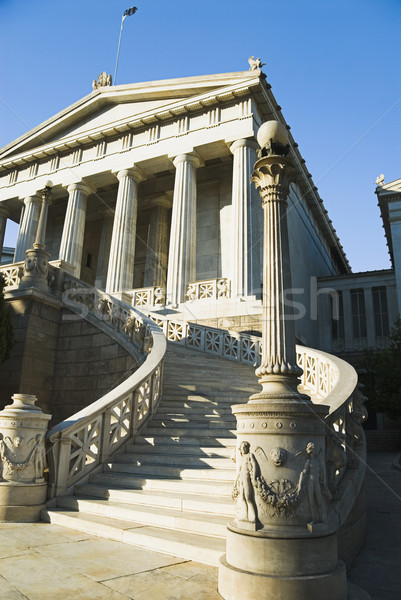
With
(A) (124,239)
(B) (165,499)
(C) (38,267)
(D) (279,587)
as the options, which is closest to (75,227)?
(A) (124,239)

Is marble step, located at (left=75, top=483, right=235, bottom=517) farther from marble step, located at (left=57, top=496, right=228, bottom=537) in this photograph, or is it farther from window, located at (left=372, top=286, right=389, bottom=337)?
window, located at (left=372, top=286, right=389, bottom=337)

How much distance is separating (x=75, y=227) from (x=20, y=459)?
2310 centimetres

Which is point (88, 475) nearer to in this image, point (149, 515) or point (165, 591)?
point (149, 515)

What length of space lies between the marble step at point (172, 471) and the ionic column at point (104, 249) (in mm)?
23890

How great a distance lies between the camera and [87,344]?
49.0 ft

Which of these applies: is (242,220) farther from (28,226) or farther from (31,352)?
(28,226)

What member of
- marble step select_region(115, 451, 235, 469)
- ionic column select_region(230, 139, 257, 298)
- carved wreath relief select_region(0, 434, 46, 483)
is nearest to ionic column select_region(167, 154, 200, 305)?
ionic column select_region(230, 139, 257, 298)

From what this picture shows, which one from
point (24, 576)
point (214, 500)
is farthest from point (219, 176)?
point (24, 576)

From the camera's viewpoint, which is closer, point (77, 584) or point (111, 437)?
point (77, 584)

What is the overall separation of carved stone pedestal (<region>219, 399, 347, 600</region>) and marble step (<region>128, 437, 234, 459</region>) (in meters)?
3.62

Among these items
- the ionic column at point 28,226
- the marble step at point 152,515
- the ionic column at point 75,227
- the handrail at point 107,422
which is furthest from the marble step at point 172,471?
the ionic column at point 28,226

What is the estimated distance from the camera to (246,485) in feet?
14.0

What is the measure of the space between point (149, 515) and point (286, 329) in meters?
3.11

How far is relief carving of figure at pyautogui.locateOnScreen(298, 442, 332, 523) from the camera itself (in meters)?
4.17
